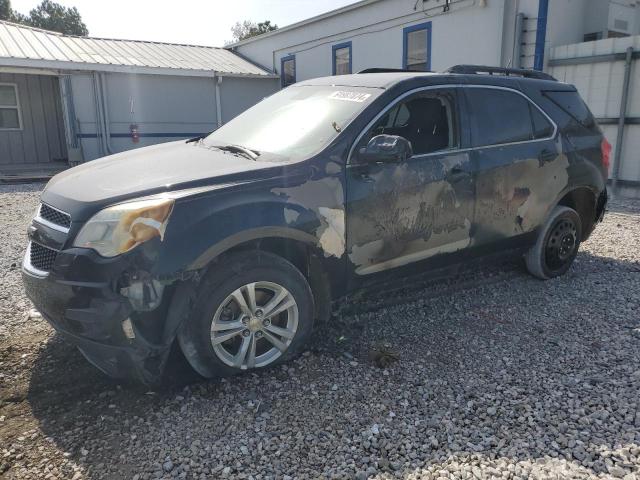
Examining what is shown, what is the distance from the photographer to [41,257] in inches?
122

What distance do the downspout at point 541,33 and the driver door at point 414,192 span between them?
764 cm

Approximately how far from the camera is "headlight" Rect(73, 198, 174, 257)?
2.78 metres

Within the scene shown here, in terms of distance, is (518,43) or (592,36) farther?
(592,36)

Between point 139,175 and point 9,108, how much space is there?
1488 cm

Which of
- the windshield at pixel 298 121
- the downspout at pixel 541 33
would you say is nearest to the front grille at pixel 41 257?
the windshield at pixel 298 121

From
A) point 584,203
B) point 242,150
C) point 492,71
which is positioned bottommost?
point 584,203

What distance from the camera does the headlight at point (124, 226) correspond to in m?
2.78

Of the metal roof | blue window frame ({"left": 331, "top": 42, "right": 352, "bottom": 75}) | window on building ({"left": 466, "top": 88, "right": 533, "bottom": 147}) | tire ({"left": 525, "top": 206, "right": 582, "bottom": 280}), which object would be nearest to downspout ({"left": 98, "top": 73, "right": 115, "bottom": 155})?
the metal roof

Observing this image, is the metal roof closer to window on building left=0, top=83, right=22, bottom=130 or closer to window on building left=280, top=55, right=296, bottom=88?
window on building left=280, top=55, right=296, bottom=88

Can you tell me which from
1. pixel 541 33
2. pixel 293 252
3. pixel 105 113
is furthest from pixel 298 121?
pixel 105 113

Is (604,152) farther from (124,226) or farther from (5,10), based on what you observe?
(5,10)

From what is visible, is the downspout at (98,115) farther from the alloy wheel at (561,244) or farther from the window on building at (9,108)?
the alloy wheel at (561,244)

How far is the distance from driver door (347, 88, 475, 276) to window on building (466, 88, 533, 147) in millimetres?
193

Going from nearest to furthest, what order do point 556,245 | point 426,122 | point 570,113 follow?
1. point 426,122
2. point 570,113
3. point 556,245
